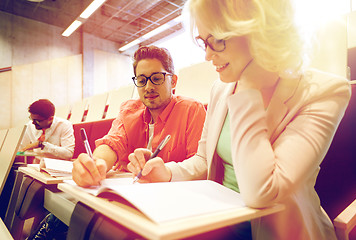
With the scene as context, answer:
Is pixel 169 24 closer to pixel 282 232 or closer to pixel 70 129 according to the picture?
pixel 70 129

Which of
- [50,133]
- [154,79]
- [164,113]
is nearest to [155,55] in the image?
[154,79]

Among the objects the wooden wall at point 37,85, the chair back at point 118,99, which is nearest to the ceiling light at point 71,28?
the wooden wall at point 37,85

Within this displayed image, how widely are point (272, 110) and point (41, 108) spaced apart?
2.51 m

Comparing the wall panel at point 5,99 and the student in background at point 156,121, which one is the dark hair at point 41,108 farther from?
the wall panel at point 5,99

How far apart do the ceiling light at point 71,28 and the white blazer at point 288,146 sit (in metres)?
6.37

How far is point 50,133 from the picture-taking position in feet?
8.57

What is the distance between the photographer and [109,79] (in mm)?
7887

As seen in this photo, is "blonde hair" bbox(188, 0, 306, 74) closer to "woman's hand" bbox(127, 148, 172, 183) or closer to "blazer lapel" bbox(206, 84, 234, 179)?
"blazer lapel" bbox(206, 84, 234, 179)

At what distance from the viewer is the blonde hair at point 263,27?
0.55 metres

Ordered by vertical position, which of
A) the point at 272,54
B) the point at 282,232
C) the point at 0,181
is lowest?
the point at 0,181

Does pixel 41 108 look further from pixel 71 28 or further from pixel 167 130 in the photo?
pixel 71 28

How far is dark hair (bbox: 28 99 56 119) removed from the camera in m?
2.42

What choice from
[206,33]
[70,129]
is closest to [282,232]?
[206,33]

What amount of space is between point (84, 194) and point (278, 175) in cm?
39
